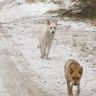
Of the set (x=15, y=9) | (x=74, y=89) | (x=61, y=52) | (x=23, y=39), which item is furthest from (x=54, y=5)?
(x=74, y=89)

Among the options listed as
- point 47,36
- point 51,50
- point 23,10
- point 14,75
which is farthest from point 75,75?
point 23,10

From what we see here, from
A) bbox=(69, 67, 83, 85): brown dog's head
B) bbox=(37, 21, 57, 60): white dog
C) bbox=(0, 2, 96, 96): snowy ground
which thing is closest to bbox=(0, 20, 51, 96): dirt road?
bbox=(0, 2, 96, 96): snowy ground

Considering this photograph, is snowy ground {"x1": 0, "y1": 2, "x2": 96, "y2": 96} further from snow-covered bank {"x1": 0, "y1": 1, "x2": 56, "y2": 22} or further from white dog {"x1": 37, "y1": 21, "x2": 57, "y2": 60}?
white dog {"x1": 37, "y1": 21, "x2": 57, "y2": 60}

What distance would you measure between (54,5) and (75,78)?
64.3ft

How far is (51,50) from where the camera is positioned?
604 inches

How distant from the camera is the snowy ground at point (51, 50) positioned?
35.0 ft

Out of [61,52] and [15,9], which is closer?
[61,52]

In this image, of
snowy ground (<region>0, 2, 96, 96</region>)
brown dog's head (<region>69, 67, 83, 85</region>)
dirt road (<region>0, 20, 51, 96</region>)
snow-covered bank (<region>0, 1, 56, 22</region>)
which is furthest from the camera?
snow-covered bank (<region>0, 1, 56, 22</region>)

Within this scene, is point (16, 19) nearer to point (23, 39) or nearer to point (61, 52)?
point (23, 39)

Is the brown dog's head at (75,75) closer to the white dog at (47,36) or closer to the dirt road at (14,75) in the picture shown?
the dirt road at (14,75)

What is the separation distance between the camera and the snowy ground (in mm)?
10664

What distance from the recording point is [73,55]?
47.3ft

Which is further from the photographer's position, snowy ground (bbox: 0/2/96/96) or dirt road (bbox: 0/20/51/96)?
snowy ground (bbox: 0/2/96/96)

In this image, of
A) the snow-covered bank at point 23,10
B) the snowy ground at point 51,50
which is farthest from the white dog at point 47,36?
the snow-covered bank at point 23,10
